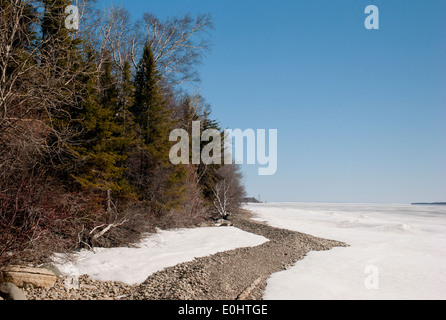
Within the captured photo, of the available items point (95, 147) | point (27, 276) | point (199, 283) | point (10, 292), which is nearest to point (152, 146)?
point (95, 147)

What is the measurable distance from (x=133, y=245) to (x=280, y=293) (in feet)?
21.3

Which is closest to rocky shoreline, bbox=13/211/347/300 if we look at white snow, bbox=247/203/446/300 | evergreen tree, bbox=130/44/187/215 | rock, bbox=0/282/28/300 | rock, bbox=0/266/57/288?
rock, bbox=0/266/57/288

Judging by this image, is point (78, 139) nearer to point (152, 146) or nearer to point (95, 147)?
point (95, 147)

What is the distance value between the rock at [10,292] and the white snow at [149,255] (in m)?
1.86

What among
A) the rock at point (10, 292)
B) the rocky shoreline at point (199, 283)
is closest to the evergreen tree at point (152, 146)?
the rocky shoreline at point (199, 283)

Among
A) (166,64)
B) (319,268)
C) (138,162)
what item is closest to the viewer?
(319,268)

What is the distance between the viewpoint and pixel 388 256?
13.7m

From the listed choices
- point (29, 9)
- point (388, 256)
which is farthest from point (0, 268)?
point (388, 256)

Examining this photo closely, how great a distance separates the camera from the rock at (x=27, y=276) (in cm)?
679

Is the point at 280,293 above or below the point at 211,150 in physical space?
below

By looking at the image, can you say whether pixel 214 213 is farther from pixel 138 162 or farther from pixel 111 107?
pixel 111 107

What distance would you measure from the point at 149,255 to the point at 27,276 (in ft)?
Result: 14.4

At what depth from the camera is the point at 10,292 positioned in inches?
240

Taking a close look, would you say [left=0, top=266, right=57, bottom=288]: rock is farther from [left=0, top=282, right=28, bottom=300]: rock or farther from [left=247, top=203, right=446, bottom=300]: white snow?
[left=247, top=203, right=446, bottom=300]: white snow
